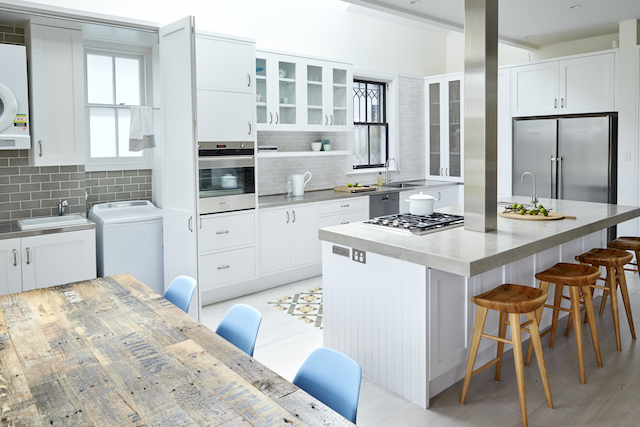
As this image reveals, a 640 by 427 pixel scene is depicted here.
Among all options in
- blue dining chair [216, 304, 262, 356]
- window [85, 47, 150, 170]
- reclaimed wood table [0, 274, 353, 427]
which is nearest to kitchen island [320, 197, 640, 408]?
blue dining chair [216, 304, 262, 356]

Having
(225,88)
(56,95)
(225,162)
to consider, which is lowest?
(225,162)

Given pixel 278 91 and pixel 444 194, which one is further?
pixel 444 194

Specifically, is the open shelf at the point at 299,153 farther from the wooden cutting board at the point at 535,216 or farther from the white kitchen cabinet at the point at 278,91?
the wooden cutting board at the point at 535,216

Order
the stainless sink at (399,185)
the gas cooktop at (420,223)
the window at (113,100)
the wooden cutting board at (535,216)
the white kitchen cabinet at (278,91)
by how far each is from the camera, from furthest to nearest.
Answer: the stainless sink at (399,185)
the white kitchen cabinet at (278,91)
the window at (113,100)
the wooden cutting board at (535,216)
the gas cooktop at (420,223)

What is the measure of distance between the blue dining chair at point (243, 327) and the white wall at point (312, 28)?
358 centimetres

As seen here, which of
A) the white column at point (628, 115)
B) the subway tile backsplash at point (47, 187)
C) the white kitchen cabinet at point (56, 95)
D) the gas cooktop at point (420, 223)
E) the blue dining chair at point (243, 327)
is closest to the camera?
the blue dining chair at point (243, 327)

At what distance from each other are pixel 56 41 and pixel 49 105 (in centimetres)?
55

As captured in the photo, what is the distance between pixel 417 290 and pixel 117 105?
3.73 m

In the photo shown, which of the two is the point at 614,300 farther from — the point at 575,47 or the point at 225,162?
the point at 575,47

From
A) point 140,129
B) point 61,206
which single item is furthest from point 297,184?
point 61,206

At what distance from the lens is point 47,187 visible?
4512mm

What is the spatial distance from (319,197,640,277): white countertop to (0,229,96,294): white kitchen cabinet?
2.25 metres

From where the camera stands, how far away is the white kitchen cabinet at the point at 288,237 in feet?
16.4

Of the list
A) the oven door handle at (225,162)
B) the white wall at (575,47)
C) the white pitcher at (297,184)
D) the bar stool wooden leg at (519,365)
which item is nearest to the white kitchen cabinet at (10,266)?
the oven door handle at (225,162)
